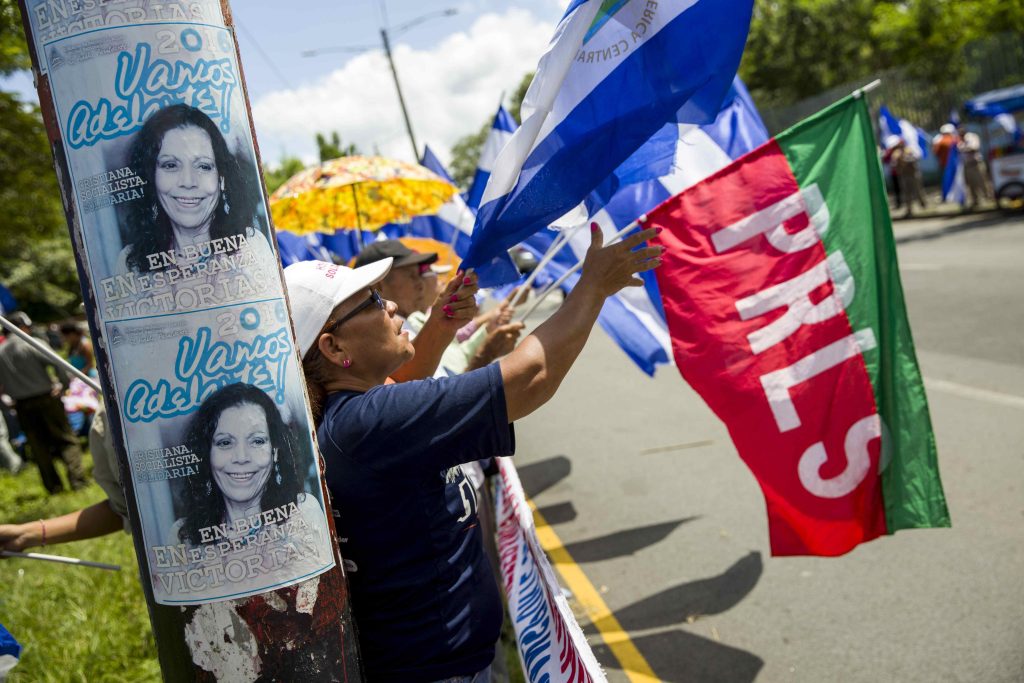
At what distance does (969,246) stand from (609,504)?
11.2 meters

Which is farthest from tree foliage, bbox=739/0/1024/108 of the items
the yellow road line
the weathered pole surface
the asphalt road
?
the weathered pole surface

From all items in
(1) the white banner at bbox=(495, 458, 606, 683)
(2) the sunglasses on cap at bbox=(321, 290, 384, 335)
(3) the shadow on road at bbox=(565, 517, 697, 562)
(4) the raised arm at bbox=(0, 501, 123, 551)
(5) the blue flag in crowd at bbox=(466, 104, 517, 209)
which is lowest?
(3) the shadow on road at bbox=(565, 517, 697, 562)

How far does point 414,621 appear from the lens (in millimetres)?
2248

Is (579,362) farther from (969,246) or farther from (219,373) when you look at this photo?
(219,373)

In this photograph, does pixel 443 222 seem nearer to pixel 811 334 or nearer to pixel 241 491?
pixel 811 334

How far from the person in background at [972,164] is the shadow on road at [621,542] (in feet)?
53.8

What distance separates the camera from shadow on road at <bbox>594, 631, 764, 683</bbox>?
391 centimetres

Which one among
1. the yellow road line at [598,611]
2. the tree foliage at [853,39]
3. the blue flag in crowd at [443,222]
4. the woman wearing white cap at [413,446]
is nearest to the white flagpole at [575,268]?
the woman wearing white cap at [413,446]

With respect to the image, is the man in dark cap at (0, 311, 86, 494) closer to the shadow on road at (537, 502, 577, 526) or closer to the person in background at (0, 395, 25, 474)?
the person in background at (0, 395, 25, 474)

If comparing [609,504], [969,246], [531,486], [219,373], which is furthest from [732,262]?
[969,246]

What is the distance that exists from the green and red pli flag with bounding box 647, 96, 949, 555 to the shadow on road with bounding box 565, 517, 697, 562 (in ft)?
6.23

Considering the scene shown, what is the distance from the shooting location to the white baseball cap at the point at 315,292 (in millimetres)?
2303

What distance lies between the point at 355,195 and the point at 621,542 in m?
3.43

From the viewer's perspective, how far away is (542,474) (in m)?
7.52
